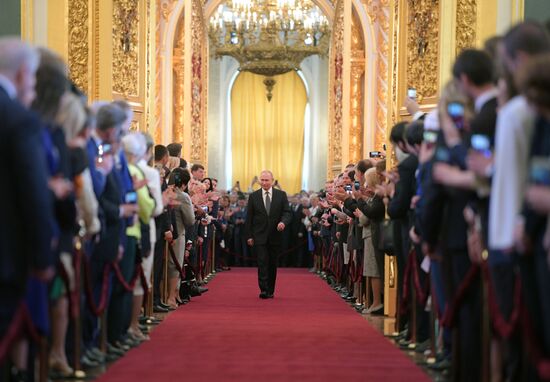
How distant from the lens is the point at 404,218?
32.2 feet

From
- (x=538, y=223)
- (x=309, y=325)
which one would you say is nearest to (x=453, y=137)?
(x=538, y=223)

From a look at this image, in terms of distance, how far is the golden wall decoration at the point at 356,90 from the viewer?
81.3 ft

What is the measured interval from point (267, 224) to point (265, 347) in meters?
7.32

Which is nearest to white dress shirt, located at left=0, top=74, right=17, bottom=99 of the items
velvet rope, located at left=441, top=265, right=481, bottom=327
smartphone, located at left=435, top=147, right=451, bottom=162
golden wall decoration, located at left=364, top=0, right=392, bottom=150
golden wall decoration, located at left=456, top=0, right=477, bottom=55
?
smartphone, located at left=435, top=147, right=451, bottom=162

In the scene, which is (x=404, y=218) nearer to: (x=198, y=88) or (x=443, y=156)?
(x=443, y=156)

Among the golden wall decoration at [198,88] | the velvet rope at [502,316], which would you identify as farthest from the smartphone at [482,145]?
the golden wall decoration at [198,88]

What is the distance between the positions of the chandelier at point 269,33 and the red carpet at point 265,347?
53.3 feet

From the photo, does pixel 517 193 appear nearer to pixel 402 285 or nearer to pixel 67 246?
pixel 67 246

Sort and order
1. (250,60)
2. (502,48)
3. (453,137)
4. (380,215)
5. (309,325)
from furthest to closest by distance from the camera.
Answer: (250,60), (380,215), (309,325), (453,137), (502,48)

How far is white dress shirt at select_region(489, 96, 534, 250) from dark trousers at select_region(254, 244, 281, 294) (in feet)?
36.5

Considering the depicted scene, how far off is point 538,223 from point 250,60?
28.4m

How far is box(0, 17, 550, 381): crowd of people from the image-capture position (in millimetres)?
4926

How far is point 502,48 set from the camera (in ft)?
18.0

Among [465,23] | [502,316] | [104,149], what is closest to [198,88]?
[465,23]
